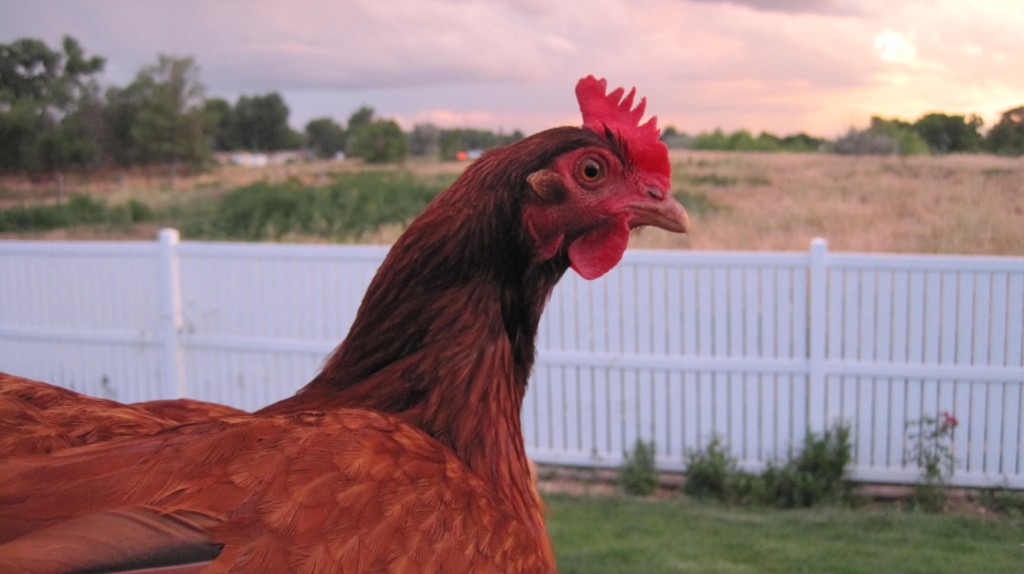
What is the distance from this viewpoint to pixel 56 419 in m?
1.75

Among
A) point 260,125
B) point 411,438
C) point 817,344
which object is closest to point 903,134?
point 817,344

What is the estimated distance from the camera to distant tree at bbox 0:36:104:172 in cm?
604

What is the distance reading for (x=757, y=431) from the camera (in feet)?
18.3

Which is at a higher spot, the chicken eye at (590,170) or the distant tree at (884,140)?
the distant tree at (884,140)

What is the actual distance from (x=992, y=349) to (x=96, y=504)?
5161 millimetres

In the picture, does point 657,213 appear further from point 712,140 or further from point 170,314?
point 170,314

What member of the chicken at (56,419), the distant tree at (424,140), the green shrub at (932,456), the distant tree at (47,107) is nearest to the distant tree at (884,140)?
the green shrub at (932,456)

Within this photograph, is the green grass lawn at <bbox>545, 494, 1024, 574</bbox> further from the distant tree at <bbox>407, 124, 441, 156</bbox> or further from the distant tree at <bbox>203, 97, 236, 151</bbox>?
the distant tree at <bbox>203, 97, 236, 151</bbox>

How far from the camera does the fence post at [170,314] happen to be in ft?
22.2

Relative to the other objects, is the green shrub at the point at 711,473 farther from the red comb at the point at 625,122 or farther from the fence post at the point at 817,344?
the red comb at the point at 625,122

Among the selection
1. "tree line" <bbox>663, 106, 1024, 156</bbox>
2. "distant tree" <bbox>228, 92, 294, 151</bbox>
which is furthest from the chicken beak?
"distant tree" <bbox>228, 92, 294, 151</bbox>

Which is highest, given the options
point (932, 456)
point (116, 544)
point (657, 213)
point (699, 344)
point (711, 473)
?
point (657, 213)

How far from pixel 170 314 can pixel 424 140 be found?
7.73 ft

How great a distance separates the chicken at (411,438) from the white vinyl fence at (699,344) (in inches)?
145
